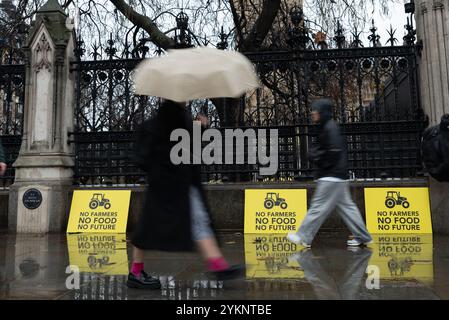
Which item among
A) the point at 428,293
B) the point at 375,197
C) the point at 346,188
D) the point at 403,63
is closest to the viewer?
the point at 428,293

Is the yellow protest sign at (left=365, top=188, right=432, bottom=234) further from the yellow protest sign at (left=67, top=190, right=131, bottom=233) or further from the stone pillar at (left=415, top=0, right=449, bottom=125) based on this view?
the yellow protest sign at (left=67, top=190, right=131, bottom=233)

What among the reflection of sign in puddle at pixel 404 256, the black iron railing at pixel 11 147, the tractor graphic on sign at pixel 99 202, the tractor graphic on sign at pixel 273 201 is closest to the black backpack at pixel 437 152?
the reflection of sign in puddle at pixel 404 256

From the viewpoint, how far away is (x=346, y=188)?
6.24 meters

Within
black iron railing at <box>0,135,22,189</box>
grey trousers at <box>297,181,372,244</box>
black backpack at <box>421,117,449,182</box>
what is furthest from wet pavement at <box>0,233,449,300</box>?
black iron railing at <box>0,135,22,189</box>

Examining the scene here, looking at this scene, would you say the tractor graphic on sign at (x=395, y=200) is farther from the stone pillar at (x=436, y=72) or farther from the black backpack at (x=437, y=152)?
the black backpack at (x=437, y=152)

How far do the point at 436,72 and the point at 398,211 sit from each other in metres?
2.63

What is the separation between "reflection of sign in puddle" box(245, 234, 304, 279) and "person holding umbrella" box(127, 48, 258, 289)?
0.98 metres

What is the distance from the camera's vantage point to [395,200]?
26.2 feet

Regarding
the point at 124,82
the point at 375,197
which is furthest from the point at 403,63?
the point at 124,82

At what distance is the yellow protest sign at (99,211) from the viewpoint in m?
8.45

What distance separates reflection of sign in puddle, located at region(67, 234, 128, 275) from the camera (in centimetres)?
516

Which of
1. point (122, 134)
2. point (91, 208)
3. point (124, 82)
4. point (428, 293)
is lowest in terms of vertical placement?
point (428, 293)

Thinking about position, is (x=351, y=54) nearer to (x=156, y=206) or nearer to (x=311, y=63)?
(x=311, y=63)

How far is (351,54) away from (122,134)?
Answer: 4.89 metres
